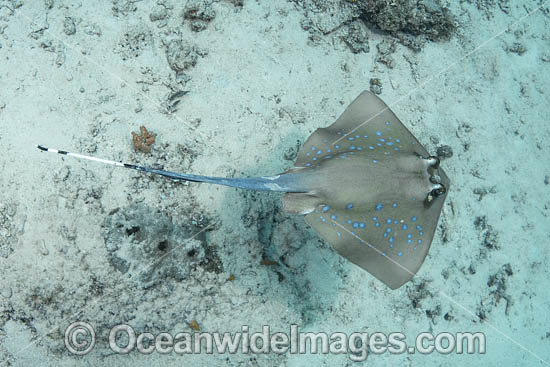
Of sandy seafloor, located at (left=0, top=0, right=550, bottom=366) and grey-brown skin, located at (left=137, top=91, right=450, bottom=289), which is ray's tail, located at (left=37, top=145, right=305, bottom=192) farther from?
sandy seafloor, located at (left=0, top=0, right=550, bottom=366)

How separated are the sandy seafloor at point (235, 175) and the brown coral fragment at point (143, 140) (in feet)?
0.26

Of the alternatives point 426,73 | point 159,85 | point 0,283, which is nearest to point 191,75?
point 159,85

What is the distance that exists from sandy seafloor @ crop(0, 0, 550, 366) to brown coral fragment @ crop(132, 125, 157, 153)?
8cm

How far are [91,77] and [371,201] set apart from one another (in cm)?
415

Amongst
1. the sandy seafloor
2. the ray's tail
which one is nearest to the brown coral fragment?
the sandy seafloor

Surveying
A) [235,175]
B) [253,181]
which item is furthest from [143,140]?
[253,181]

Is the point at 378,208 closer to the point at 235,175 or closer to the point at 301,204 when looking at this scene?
the point at 301,204

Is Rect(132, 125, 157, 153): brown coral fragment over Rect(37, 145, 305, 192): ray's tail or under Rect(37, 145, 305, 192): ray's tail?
under

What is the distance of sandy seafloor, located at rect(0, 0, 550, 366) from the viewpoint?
14.5 feet

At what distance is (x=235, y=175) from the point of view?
499 cm

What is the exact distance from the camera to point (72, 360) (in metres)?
4.50

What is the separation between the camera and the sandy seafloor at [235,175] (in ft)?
14.5

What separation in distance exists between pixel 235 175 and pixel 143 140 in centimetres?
131

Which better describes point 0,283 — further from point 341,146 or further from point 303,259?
point 341,146
